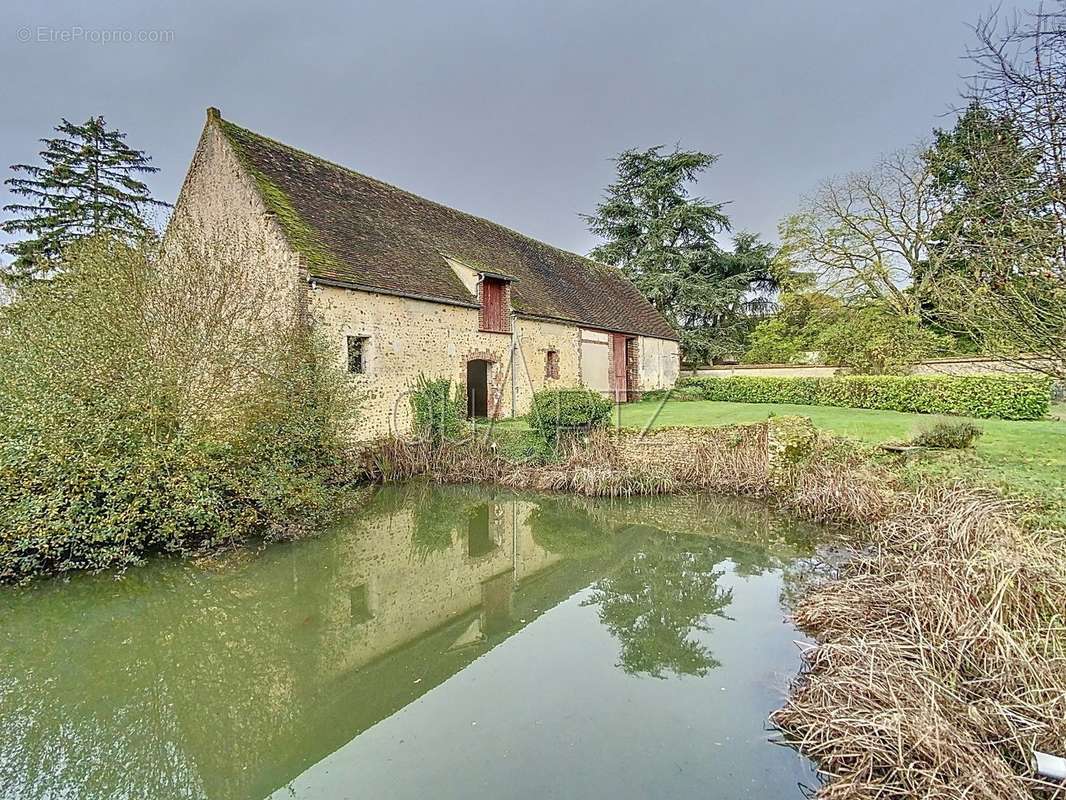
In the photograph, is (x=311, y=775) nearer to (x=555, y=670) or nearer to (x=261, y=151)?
(x=555, y=670)

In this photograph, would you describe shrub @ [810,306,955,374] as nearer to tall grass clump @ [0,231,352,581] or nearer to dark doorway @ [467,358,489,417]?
dark doorway @ [467,358,489,417]

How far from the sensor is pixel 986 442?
31.1 feet

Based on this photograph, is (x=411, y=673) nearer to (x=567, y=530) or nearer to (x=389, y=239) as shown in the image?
(x=567, y=530)

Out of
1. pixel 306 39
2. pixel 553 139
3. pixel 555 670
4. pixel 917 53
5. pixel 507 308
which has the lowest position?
pixel 555 670

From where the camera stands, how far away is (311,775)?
3.30 m

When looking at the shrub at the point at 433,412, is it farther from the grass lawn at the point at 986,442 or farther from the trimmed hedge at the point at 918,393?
the trimmed hedge at the point at 918,393

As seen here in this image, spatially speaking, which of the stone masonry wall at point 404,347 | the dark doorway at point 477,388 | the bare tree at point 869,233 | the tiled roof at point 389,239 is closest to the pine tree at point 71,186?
the tiled roof at point 389,239

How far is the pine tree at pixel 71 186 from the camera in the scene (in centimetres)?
2103

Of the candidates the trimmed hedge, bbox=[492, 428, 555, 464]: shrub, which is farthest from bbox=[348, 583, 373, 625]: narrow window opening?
the trimmed hedge

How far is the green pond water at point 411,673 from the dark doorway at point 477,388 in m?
7.71

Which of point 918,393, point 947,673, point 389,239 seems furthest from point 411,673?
point 918,393

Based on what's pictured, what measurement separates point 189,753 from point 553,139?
65.0ft

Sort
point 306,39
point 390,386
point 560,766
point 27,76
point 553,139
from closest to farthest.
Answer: point 560,766 → point 27,76 → point 306,39 → point 390,386 → point 553,139

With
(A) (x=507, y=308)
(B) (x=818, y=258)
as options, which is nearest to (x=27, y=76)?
(A) (x=507, y=308)
